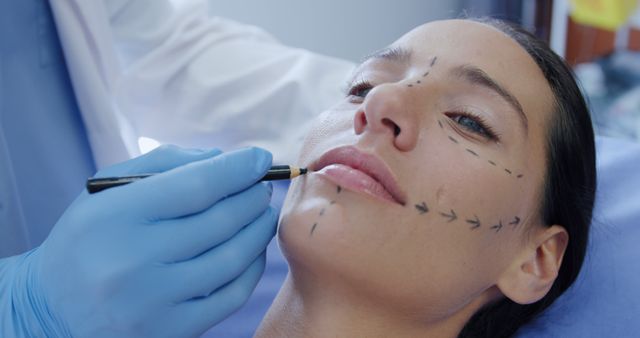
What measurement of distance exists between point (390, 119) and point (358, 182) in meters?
0.11

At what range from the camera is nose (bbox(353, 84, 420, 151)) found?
93cm

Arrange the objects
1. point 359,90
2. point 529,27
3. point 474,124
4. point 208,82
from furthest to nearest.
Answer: point 529,27, point 208,82, point 359,90, point 474,124

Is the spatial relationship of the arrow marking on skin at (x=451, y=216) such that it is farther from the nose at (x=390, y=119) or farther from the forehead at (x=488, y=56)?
the forehead at (x=488, y=56)

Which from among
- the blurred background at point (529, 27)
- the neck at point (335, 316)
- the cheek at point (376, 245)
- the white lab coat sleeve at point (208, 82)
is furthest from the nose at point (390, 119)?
the blurred background at point (529, 27)

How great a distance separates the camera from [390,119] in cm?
93

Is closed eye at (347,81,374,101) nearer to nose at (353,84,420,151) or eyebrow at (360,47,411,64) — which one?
eyebrow at (360,47,411,64)

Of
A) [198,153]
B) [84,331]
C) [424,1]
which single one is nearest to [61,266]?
[84,331]

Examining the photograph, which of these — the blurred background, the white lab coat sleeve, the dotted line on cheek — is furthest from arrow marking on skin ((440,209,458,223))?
the blurred background

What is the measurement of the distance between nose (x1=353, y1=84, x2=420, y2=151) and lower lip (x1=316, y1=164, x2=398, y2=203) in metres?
0.07

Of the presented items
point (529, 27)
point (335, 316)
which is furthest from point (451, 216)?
point (529, 27)

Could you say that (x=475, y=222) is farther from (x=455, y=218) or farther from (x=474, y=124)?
(x=474, y=124)

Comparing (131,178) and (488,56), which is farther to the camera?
(488,56)

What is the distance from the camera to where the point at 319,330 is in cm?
99

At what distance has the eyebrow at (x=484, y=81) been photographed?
1.03 m
